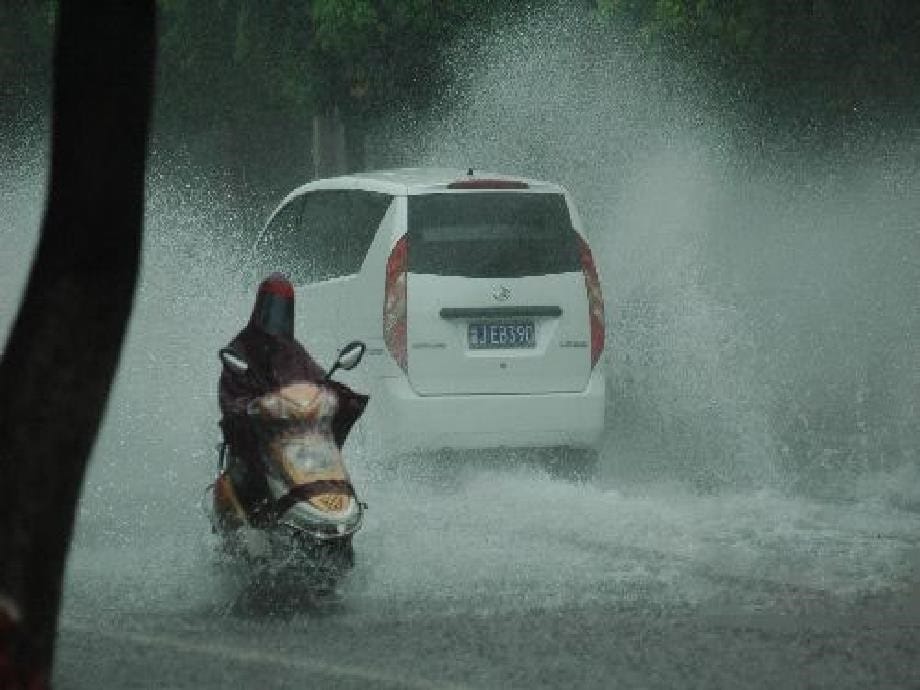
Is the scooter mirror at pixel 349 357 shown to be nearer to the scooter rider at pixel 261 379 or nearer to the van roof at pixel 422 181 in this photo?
the scooter rider at pixel 261 379

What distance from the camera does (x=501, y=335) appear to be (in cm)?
1352

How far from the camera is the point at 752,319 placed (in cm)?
2295

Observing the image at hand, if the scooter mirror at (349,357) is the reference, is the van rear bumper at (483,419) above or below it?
below

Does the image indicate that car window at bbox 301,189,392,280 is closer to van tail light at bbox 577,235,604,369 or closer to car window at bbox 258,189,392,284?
car window at bbox 258,189,392,284

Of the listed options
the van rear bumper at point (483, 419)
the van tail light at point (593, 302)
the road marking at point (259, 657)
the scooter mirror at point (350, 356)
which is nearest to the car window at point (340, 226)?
the van rear bumper at point (483, 419)

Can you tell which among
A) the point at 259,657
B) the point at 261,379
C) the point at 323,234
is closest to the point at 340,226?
the point at 323,234

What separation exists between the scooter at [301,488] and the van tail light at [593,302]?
353 centimetres

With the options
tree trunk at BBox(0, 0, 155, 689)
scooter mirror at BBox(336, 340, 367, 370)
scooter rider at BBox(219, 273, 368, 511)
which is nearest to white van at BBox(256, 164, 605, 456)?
scooter rider at BBox(219, 273, 368, 511)

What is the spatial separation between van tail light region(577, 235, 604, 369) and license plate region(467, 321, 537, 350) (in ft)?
1.23

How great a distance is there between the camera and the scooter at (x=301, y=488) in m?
9.94

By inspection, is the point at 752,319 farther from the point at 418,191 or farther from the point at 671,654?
the point at 671,654

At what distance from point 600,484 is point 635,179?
10047 mm

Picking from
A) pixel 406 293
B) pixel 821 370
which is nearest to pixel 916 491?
pixel 406 293

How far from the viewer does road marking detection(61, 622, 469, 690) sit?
8.31 metres
